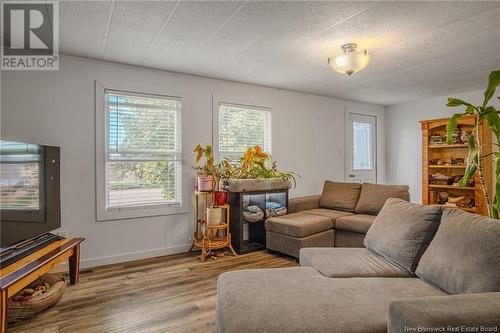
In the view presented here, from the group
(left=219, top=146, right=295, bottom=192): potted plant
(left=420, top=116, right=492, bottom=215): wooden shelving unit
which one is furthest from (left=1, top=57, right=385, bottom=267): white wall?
(left=420, top=116, right=492, bottom=215): wooden shelving unit

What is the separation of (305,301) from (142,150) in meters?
2.69

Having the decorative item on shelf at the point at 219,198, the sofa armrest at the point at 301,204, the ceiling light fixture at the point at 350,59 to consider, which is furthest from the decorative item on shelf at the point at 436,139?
the decorative item on shelf at the point at 219,198

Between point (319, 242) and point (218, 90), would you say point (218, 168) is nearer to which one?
point (218, 90)

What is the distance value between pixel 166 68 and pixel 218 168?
4.57 feet

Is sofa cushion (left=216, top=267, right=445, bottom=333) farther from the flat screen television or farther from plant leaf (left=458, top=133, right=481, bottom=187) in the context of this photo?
the flat screen television

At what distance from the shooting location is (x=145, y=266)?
124 inches

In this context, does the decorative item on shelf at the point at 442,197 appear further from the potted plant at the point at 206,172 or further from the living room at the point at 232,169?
the potted plant at the point at 206,172

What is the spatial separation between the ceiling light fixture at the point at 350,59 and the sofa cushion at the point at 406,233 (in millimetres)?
1358

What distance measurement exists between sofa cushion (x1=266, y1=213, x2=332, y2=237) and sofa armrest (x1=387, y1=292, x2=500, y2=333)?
2.14m

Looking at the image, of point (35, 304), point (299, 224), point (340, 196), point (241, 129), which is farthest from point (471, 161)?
point (35, 304)

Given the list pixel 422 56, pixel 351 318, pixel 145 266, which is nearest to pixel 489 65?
pixel 422 56

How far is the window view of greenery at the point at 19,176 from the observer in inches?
83.5

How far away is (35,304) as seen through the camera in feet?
6.89

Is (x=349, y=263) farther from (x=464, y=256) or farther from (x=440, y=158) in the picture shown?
(x=440, y=158)
